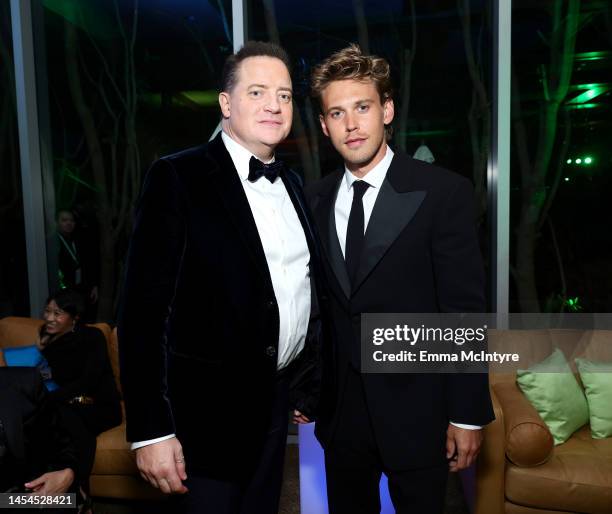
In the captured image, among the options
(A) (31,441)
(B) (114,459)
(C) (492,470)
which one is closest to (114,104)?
(B) (114,459)

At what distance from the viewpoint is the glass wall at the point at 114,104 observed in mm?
4012

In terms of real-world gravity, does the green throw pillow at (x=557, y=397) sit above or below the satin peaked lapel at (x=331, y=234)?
below

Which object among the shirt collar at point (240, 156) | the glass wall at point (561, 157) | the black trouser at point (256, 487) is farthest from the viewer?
the glass wall at point (561, 157)

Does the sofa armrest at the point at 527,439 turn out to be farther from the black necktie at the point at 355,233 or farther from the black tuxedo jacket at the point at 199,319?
the black tuxedo jacket at the point at 199,319

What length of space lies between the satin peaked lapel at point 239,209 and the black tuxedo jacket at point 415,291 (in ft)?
1.07

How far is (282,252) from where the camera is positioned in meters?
1.49

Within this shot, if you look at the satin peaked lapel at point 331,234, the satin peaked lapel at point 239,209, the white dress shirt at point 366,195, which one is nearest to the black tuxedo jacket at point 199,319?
the satin peaked lapel at point 239,209

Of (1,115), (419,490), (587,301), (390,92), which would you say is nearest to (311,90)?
(390,92)

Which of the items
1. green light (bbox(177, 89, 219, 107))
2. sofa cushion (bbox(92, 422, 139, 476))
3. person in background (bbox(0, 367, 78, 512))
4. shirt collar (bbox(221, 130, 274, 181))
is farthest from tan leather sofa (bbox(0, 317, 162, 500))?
green light (bbox(177, 89, 219, 107))

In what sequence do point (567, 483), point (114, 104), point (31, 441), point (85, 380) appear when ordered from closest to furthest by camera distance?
point (31, 441) < point (567, 483) < point (85, 380) < point (114, 104)

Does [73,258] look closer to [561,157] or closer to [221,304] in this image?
[221,304]

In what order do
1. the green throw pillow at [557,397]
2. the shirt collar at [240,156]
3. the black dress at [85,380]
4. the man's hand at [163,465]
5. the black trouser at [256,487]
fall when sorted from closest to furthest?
1. the man's hand at [163,465]
2. the black trouser at [256,487]
3. the shirt collar at [240,156]
4. the green throw pillow at [557,397]
5. the black dress at [85,380]

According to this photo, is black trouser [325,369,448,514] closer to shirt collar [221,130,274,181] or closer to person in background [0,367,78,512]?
shirt collar [221,130,274,181]

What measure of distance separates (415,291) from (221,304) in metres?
0.60
